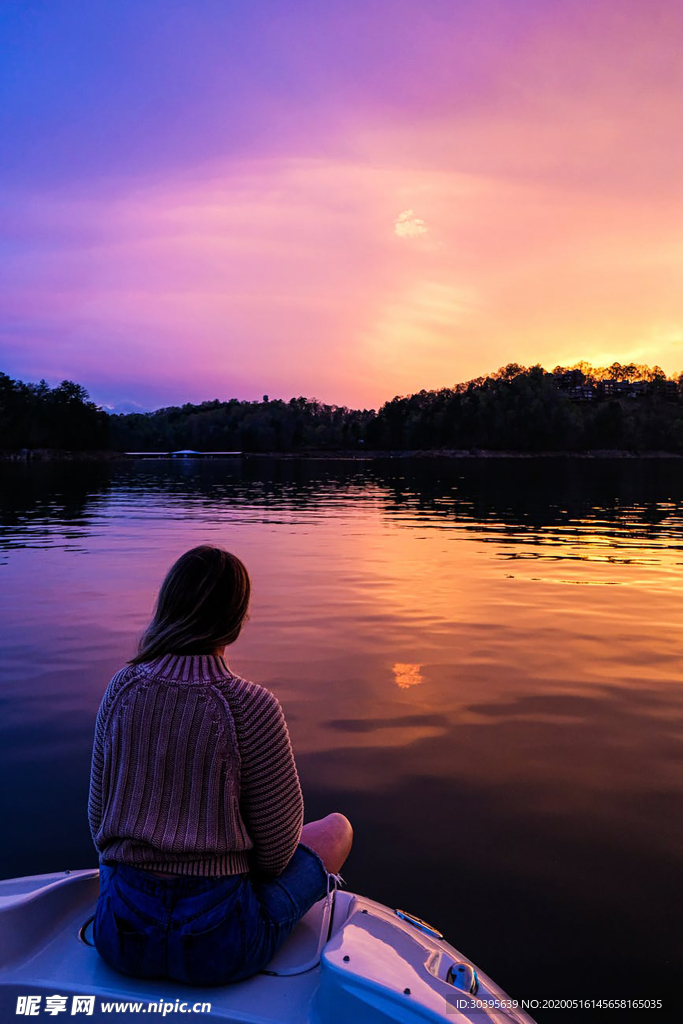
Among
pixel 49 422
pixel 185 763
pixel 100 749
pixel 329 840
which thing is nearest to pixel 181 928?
pixel 185 763

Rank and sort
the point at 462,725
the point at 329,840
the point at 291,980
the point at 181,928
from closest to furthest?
the point at 181,928, the point at 291,980, the point at 329,840, the point at 462,725

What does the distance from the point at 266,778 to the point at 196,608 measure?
0.68 metres

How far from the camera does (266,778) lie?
281cm

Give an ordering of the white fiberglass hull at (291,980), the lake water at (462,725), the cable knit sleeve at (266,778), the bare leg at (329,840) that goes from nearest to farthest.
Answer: the white fiberglass hull at (291,980), the cable knit sleeve at (266,778), the bare leg at (329,840), the lake water at (462,725)

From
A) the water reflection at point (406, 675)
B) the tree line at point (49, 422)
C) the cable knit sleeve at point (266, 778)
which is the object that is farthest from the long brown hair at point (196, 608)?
the tree line at point (49, 422)

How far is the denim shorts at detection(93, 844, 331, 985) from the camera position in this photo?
2645 mm

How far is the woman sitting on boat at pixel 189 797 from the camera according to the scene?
8.75 feet

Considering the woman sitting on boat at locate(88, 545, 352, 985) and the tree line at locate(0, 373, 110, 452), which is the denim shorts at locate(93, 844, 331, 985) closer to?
the woman sitting on boat at locate(88, 545, 352, 985)

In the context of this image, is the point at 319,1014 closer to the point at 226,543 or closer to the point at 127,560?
the point at 127,560

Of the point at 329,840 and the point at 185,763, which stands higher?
the point at 185,763

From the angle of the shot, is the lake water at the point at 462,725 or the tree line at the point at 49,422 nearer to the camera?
the lake water at the point at 462,725

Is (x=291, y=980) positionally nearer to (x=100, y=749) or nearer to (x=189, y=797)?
(x=189, y=797)

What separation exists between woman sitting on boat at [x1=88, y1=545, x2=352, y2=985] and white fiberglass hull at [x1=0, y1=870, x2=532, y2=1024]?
0.27ft

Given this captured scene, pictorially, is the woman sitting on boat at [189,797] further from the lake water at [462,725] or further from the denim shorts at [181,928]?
the lake water at [462,725]
